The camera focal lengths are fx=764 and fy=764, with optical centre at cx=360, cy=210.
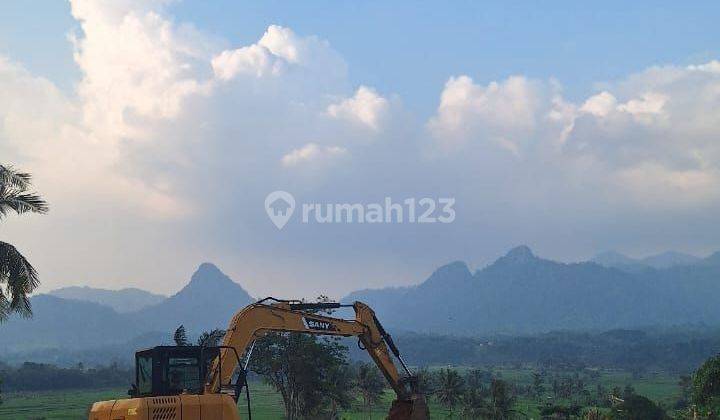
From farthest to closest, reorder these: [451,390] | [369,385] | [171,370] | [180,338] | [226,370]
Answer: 1. [369,385]
2. [451,390]
3. [180,338]
4. [226,370]
5. [171,370]

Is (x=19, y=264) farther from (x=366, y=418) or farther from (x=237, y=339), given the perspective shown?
(x=366, y=418)

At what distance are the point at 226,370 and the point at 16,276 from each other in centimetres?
774

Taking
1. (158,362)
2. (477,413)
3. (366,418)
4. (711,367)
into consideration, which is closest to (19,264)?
(158,362)

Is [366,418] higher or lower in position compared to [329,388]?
lower

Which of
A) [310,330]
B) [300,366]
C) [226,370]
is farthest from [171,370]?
[300,366]

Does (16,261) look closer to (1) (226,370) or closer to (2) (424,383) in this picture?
(1) (226,370)

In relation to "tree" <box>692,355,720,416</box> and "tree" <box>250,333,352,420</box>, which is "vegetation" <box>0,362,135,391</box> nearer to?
"tree" <box>250,333,352,420</box>

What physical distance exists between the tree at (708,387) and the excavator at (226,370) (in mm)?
18970

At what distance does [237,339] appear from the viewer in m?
21.3

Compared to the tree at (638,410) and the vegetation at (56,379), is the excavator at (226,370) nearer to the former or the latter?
the tree at (638,410)

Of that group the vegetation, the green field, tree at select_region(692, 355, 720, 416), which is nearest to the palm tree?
tree at select_region(692, 355, 720, 416)

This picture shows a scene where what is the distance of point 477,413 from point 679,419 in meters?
40.7

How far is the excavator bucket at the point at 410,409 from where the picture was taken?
85.0ft

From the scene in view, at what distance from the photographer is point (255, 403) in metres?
115
